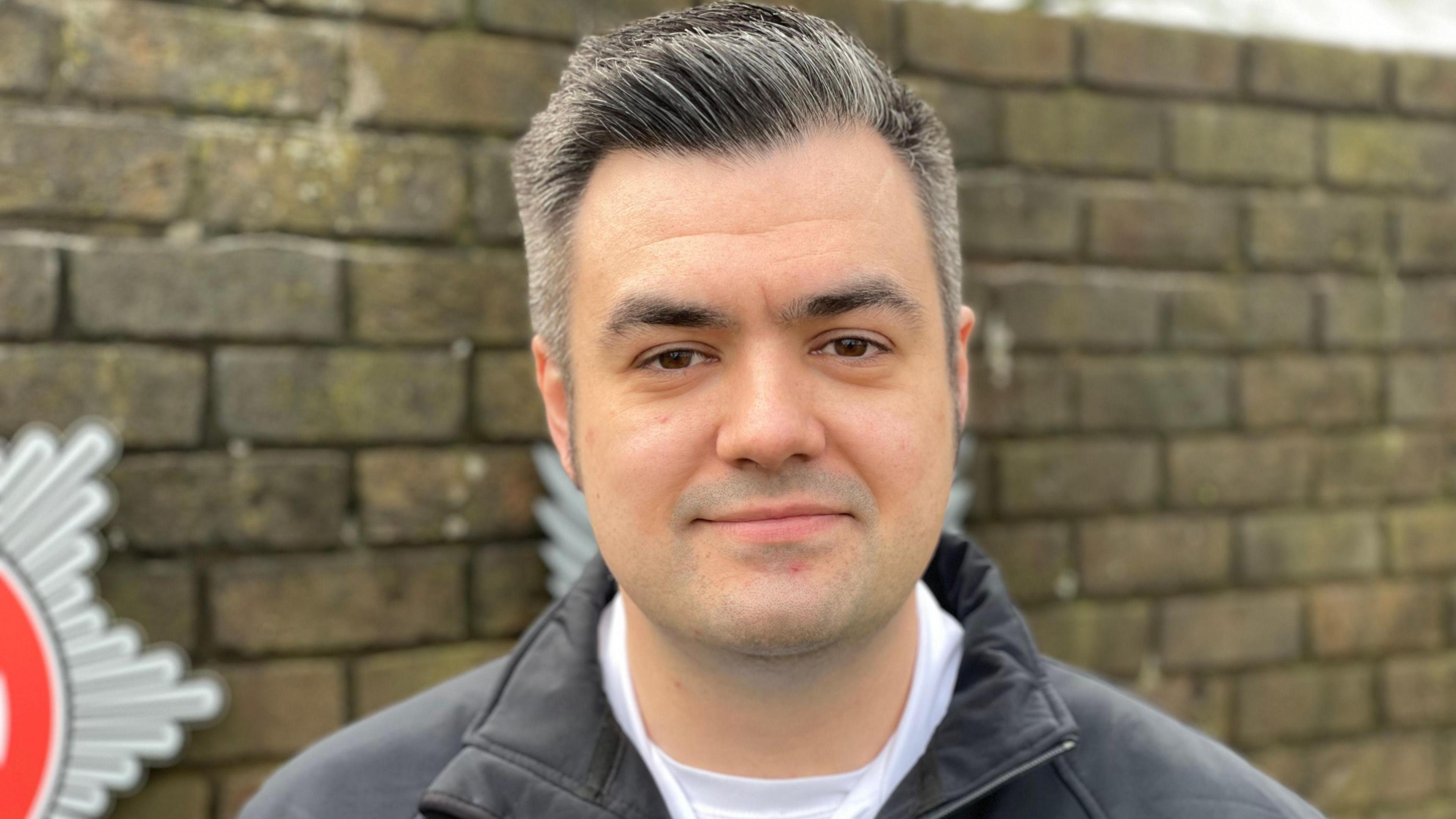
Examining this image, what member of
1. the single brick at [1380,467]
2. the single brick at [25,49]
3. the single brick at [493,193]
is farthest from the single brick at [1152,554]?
the single brick at [25,49]

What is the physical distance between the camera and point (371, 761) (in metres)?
1.69

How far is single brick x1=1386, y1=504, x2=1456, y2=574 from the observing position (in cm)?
316

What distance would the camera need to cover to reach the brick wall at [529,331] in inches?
86.0

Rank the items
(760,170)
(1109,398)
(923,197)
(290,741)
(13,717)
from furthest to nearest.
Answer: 1. (1109,398)
2. (290,741)
3. (13,717)
4. (923,197)
5. (760,170)

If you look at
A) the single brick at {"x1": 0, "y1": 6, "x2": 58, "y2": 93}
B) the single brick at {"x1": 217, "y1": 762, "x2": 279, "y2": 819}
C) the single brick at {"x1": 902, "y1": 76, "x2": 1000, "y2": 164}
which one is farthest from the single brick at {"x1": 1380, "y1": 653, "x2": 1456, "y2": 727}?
the single brick at {"x1": 0, "y1": 6, "x2": 58, "y2": 93}

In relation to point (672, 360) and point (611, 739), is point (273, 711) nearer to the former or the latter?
point (611, 739)

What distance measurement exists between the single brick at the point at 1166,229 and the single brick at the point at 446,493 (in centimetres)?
147

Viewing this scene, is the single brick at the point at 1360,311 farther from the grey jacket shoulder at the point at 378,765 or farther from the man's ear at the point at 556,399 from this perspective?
the grey jacket shoulder at the point at 378,765

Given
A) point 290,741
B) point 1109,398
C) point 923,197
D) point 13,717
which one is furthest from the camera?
point 1109,398

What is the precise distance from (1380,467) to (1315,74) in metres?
1.03

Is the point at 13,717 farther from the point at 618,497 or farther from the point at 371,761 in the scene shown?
the point at 618,497

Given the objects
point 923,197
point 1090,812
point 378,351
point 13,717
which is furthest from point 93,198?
point 1090,812

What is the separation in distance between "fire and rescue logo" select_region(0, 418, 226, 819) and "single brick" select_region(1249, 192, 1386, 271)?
2.64 m

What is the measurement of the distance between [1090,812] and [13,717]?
5.69 ft
